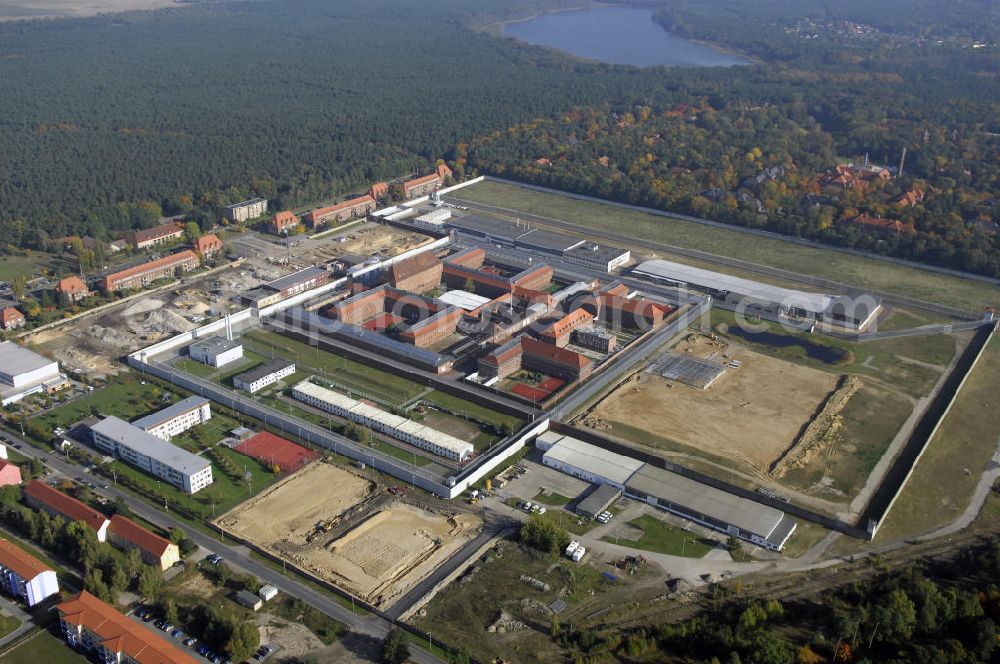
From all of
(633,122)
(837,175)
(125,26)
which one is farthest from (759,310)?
(125,26)

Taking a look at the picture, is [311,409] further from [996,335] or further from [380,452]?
[996,335]

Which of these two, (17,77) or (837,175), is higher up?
(17,77)

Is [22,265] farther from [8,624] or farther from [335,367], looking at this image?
[8,624]

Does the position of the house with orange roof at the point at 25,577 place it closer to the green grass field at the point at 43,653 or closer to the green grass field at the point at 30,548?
the green grass field at the point at 30,548

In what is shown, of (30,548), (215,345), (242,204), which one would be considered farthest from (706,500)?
(242,204)

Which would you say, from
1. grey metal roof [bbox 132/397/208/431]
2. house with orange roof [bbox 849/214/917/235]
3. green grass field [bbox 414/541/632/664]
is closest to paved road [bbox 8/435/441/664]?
green grass field [bbox 414/541/632/664]
